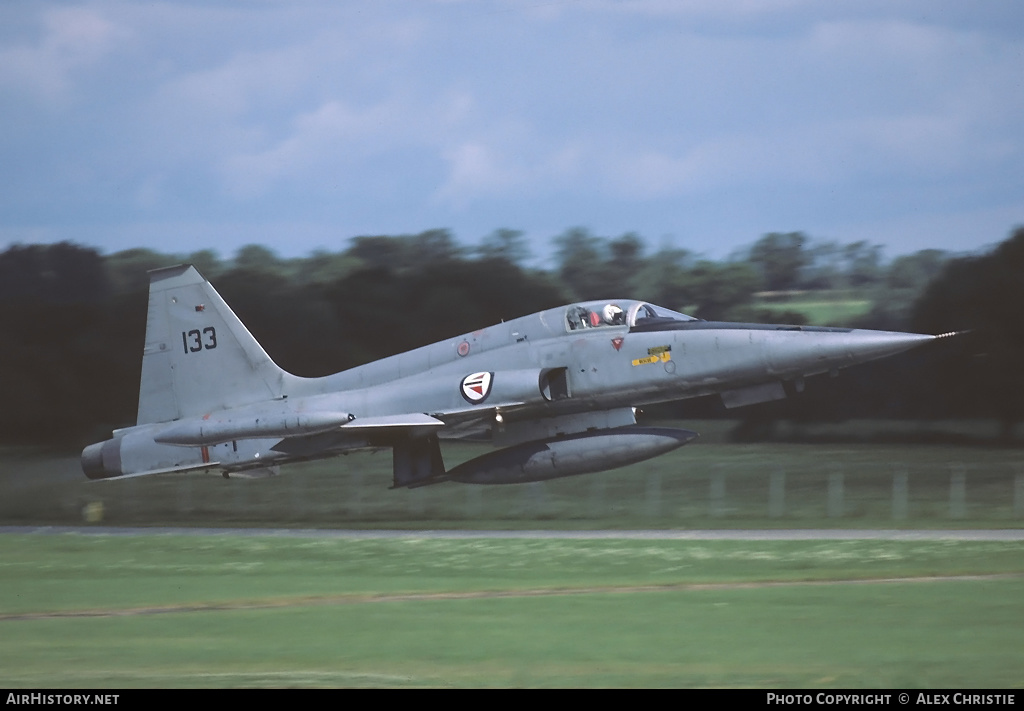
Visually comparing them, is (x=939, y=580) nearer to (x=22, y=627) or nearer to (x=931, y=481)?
(x=22, y=627)

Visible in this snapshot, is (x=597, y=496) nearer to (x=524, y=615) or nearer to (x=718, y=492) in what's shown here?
(x=718, y=492)

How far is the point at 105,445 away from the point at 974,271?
1335 inches

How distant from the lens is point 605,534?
27.9 m

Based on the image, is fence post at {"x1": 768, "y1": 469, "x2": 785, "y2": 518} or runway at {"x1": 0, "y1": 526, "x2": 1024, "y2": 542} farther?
fence post at {"x1": 768, "y1": 469, "x2": 785, "y2": 518}

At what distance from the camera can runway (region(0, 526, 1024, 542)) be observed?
85.1ft

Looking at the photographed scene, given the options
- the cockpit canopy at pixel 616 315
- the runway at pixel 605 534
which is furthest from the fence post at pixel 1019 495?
the cockpit canopy at pixel 616 315

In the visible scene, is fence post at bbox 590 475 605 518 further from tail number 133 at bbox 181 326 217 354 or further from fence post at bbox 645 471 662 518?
tail number 133 at bbox 181 326 217 354

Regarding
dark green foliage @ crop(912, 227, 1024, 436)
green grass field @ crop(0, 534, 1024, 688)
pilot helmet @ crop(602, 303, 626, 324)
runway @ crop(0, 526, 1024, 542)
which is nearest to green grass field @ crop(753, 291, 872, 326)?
dark green foliage @ crop(912, 227, 1024, 436)

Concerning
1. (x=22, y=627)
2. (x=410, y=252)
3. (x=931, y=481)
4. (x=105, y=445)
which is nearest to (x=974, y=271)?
(x=931, y=481)

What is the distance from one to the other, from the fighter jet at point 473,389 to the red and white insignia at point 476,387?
0.08 ft

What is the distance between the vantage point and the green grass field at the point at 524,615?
41.7 ft

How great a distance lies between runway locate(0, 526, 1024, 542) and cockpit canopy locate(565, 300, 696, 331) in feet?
23.7

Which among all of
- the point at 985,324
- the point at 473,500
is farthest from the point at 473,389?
the point at 985,324

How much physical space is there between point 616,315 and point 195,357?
335 inches
